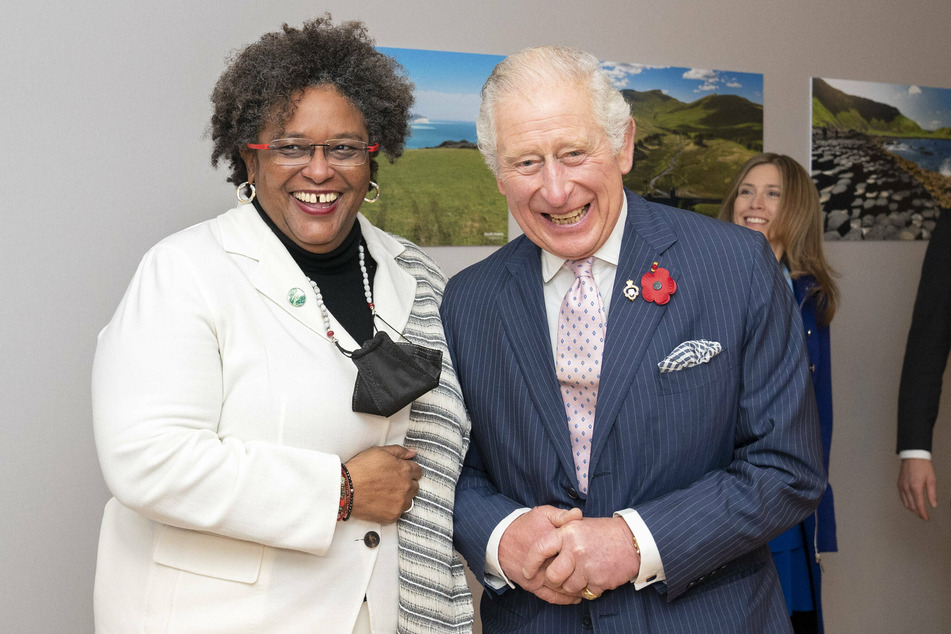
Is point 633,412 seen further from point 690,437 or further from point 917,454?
point 917,454

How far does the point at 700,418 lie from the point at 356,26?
124 cm

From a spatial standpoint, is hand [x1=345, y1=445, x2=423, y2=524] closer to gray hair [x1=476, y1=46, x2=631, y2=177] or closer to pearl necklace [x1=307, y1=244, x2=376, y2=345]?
pearl necklace [x1=307, y1=244, x2=376, y2=345]

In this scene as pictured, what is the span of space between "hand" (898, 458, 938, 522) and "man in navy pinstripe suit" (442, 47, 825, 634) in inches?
63.5

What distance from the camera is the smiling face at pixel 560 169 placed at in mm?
1800

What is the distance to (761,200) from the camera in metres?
3.43

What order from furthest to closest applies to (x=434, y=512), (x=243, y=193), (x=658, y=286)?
(x=243, y=193), (x=434, y=512), (x=658, y=286)

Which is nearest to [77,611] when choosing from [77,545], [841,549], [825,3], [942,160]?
[77,545]

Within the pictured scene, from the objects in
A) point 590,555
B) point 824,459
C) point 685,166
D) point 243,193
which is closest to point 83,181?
point 243,193

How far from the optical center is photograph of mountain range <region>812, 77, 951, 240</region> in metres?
3.97

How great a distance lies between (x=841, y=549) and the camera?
4.08m

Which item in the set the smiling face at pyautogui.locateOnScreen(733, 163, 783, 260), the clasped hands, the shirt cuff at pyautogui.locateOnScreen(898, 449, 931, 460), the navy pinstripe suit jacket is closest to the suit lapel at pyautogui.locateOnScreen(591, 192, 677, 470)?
the navy pinstripe suit jacket

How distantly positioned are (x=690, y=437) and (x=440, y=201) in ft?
5.88

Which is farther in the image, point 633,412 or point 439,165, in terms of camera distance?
point 439,165

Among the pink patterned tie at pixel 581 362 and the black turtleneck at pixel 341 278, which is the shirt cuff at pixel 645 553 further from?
the black turtleneck at pixel 341 278
